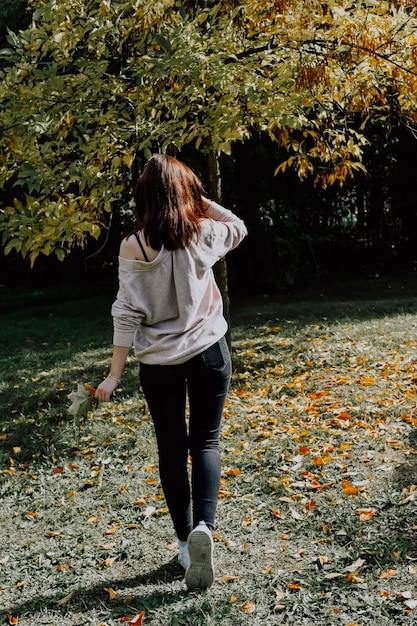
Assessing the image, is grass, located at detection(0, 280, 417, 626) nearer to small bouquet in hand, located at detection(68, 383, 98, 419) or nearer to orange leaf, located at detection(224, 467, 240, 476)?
orange leaf, located at detection(224, 467, 240, 476)

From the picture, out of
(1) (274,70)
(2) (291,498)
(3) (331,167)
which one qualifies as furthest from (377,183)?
(2) (291,498)

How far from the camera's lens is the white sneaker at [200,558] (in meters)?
2.80

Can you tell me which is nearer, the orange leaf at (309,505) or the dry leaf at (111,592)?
the dry leaf at (111,592)

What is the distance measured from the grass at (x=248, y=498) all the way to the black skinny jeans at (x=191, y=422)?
0.43 metres

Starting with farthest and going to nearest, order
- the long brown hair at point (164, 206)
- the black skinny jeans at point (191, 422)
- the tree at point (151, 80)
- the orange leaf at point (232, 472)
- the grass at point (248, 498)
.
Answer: the tree at point (151, 80) → the orange leaf at point (232, 472) → the grass at point (248, 498) → the black skinny jeans at point (191, 422) → the long brown hair at point (164, 206)

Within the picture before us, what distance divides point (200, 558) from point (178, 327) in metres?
0.95

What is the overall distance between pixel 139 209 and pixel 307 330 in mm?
6042

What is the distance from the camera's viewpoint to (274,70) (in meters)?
5.46

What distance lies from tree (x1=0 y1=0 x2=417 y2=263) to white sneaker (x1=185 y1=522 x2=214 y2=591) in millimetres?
2402

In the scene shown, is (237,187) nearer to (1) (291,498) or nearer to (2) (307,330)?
(2) (307,330)

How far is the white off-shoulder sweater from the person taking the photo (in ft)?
9.14

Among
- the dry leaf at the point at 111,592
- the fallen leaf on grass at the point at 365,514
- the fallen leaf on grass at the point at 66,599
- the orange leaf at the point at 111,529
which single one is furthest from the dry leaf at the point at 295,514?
the fallen leaf on grass at the point at 66,599

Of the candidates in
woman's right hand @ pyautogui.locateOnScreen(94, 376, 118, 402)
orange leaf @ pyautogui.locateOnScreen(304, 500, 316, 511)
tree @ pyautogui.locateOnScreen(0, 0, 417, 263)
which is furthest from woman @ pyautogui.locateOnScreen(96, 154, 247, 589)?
tree @ pyautogui.locateOnScreen(0, 0, 417, 263)

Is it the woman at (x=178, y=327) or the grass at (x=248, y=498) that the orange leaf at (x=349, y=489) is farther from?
the woman at (x=178, y=327)
